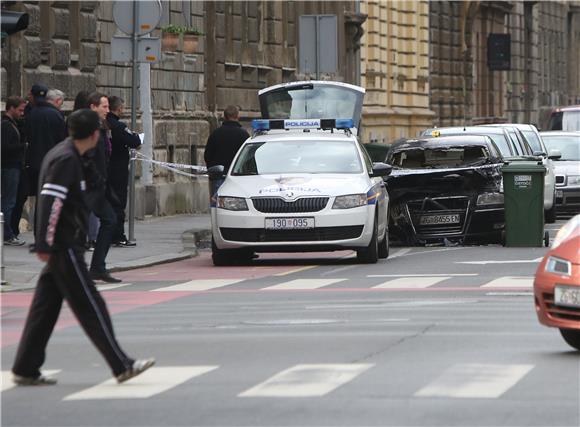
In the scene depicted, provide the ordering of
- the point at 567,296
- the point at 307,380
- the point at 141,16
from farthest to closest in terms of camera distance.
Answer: the point at 141,16
the point at 567,296
the point at 307,380

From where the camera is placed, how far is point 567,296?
1190 centimetres

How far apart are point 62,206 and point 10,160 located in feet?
40.2

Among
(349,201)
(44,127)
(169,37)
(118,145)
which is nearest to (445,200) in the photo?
(349,201)

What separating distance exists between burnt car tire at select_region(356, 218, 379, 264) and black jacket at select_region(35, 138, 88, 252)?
10483mm

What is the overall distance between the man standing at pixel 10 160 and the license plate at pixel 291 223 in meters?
3.56

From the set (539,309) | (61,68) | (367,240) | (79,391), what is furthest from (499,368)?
(61,68)

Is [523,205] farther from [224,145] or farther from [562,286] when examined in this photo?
[562,286]

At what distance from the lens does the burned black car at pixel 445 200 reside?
25016 millimetres

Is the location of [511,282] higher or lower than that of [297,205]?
lower

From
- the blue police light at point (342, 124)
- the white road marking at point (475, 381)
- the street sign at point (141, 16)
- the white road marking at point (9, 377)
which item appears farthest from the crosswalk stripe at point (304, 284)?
the white road marking at point (475, 381)

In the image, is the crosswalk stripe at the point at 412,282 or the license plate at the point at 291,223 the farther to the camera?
the license plate at the point at 291,223

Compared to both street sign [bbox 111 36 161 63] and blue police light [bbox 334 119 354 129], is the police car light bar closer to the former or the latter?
blue police light [bbox 334 119 354 129]

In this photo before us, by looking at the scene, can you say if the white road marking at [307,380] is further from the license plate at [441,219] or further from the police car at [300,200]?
the license plate at [441,219]

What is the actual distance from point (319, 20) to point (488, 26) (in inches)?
1594
